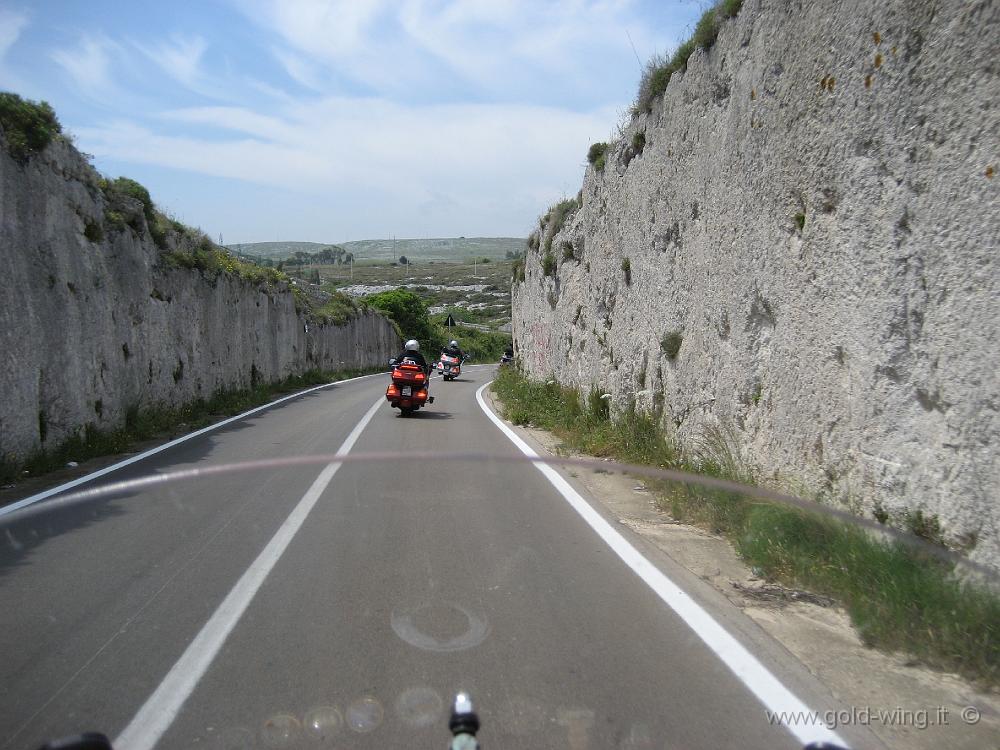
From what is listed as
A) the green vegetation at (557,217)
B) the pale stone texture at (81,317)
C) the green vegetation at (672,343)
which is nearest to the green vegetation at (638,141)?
the green vegetation at (672,343)

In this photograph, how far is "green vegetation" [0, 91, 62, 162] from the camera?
12.1m

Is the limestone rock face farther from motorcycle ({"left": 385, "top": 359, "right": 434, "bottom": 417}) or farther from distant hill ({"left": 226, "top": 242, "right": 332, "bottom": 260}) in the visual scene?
distant hill ({"left": 226, "top": 242, "right": 332, "bottom": 260})

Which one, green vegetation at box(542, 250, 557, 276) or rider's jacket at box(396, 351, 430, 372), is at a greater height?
green vegetation at box(542, 250, 557, 276)

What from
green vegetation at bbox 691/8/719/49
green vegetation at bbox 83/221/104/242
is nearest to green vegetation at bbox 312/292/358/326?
green vegetation at bbox 83/221/104/242

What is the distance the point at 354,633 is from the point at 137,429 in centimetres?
1152

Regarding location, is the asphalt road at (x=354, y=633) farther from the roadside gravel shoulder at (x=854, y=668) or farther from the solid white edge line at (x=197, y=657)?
the roadside gravel shoulder at (x=854, y=668)

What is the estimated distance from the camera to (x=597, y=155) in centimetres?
1952

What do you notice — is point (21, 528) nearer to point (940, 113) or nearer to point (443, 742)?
point (443, 742)

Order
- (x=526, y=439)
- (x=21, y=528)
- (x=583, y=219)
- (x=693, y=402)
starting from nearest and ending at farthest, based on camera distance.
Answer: (x=21, y=528) < (x=693, y=402) < (x=526, y=439) < (x=583, y=219)

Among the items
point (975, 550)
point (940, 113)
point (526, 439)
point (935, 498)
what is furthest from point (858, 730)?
point (526, 439)

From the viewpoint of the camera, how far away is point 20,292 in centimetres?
1168

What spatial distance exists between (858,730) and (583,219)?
57.0ft

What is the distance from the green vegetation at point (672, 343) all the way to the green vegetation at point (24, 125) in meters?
10.5

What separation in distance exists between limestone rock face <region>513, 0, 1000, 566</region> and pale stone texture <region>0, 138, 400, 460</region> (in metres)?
9.69
